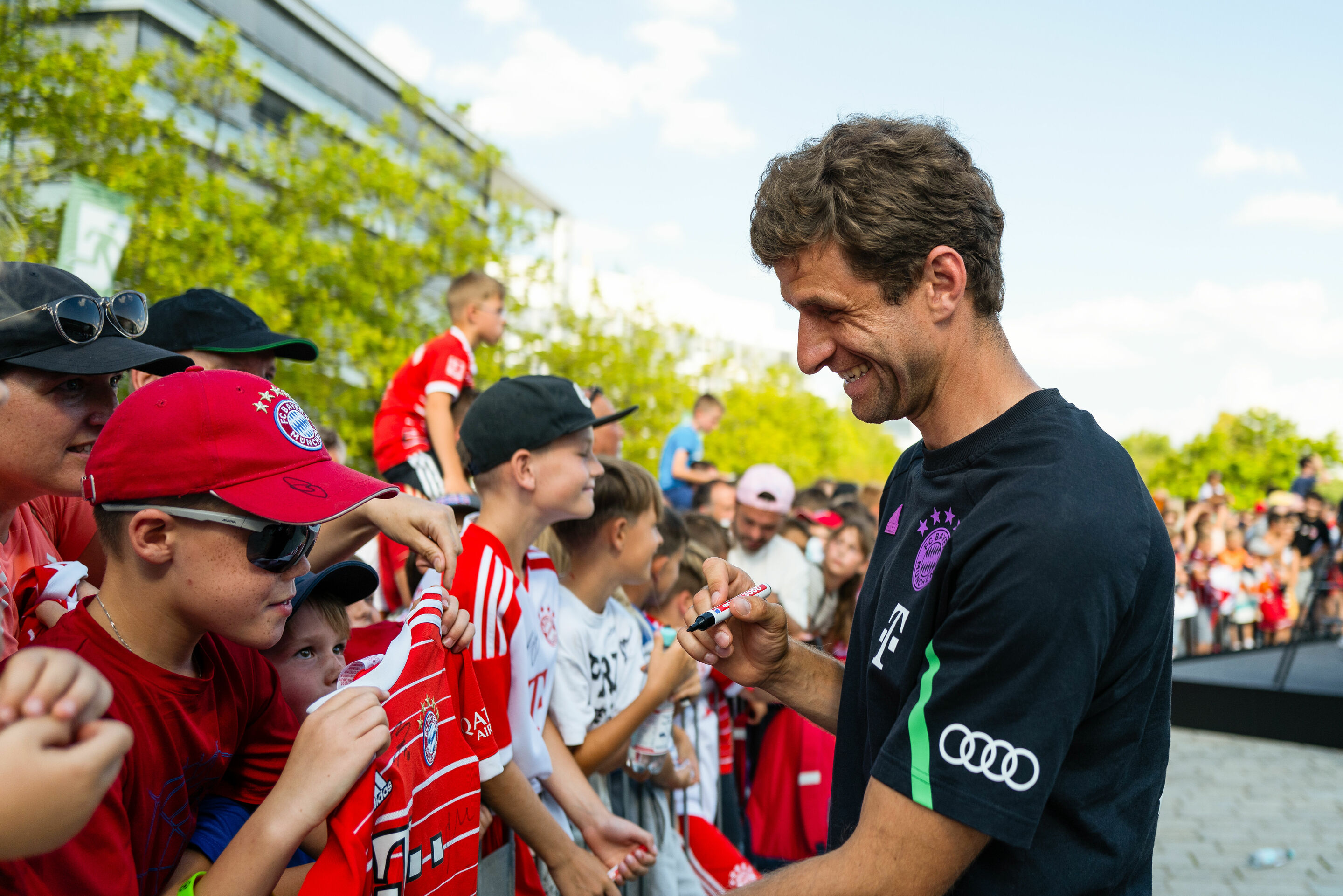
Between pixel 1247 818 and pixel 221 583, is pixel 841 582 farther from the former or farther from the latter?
pixel 221 583

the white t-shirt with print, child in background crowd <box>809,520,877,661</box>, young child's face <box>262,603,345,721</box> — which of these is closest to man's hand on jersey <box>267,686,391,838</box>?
young child's face <box>262,603,345,721</box>

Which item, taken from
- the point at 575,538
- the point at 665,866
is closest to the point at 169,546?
the point at 575,538

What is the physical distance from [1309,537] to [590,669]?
17825 millimetres

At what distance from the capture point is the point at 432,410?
17.4 ft

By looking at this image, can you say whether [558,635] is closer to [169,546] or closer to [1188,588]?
[169,546]

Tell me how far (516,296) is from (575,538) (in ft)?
76.0

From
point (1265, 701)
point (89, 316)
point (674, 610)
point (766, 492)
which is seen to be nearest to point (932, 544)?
point (89, 316)

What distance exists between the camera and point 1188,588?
14523 mm

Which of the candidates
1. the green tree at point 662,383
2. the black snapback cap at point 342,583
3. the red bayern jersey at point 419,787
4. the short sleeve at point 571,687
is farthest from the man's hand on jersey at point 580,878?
the green tree at point 662,383

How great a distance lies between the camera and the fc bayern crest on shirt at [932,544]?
1808mm

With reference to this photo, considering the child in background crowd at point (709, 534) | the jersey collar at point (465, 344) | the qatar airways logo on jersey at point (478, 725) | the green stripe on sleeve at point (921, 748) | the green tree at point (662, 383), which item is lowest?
the qatar airways logo on jersey at point (478, 725)

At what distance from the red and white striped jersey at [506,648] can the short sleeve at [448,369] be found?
2.41 m

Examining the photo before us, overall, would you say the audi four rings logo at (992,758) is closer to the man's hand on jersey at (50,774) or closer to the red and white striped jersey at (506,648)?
the man's hand on jersey at (50,774)

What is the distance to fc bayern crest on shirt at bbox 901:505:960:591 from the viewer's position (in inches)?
71.2
